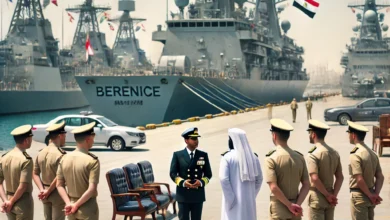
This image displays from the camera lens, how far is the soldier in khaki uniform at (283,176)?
6.71m

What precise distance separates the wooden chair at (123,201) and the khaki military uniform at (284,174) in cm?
309

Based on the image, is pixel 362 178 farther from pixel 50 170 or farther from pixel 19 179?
pixel 19 179

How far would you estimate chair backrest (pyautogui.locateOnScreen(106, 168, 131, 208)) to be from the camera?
969 centimetres

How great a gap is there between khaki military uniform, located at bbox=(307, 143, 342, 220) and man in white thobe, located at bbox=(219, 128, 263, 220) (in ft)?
2.28

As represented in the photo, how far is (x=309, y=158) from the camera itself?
7340 millimetres

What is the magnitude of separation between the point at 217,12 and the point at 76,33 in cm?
6228

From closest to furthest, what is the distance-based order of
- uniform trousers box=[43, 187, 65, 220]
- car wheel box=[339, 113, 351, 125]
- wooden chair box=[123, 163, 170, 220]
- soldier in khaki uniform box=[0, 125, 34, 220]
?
soldier in khaki uniform box=[0, 125, 34, 220], uniform trousers box=[43, 187, 65, 220], wooden chair box=[123, 163, 170, 220], car wheel box=[339, 113, 351, 125]

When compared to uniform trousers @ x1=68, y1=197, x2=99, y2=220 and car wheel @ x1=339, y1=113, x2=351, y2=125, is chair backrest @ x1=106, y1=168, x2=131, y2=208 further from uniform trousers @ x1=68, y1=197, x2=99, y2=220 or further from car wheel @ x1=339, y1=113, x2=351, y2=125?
car wheel @ x1=339, y1=113, x2=351, y2=125

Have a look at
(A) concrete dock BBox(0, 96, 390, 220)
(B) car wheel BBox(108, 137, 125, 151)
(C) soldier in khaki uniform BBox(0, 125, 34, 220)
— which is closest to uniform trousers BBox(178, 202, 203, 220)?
(C) soldier in khaki uniform BBox(0, 125, 34, 220)

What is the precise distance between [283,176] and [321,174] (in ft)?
2.63

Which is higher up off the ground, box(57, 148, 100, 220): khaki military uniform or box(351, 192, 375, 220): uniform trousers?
box(57, 148, 100, 220): khaki military uniform

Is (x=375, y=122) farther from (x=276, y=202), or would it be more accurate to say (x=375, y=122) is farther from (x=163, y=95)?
(x=276, y=202)

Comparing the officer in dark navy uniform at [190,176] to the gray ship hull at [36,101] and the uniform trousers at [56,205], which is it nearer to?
the uniform trousers at [56,205]

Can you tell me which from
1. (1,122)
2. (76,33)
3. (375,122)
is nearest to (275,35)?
(1,122)
